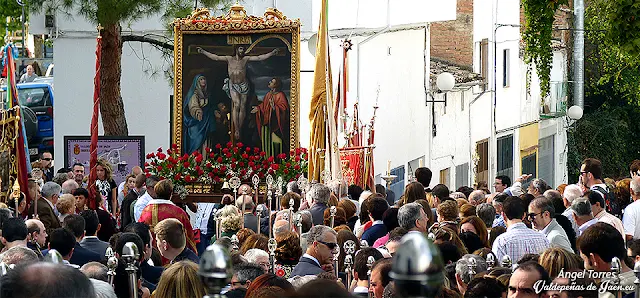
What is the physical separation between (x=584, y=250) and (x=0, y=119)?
778 cm

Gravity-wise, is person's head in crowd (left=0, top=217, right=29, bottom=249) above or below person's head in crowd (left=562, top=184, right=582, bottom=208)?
below

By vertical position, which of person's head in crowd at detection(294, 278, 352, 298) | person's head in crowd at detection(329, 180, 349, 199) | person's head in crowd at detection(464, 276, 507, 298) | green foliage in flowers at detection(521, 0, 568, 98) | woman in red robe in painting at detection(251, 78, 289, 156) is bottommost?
person's head in crowd at detection(464, 276, 507, 298)

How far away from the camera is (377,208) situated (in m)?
11.6

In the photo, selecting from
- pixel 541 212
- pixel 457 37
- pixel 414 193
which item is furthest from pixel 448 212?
pixel 457 37

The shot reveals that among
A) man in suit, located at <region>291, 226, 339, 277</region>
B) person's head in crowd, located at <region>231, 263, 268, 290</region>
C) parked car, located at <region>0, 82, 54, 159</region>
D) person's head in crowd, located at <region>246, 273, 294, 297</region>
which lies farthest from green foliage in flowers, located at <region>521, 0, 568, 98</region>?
parked car, located at <region>0, 82, 54, 159</region>

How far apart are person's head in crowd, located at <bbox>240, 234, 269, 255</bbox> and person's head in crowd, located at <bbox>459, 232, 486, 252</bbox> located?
5.66 feet

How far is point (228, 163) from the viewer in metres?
18.5

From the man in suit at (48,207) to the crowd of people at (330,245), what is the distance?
0.6 inches

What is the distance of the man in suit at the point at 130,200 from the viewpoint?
598 inches

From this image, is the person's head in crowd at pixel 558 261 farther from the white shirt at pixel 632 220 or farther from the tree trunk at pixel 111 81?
the tree trunk at pixel 111 81

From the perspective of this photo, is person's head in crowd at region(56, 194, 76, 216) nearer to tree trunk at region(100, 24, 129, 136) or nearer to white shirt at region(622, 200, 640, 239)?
white shirt at region(622, 200, 640, 239)

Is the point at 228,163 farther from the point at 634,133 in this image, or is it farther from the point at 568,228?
the point at 634,133

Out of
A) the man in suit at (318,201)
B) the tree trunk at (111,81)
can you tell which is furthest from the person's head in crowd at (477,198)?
the tree trunk at (111,81)

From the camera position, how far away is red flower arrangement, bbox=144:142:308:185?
18102 mm
